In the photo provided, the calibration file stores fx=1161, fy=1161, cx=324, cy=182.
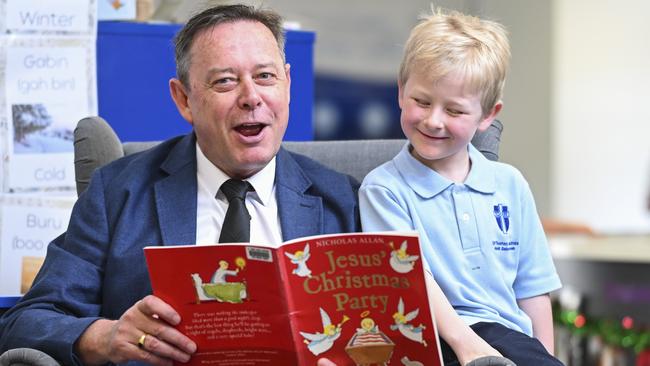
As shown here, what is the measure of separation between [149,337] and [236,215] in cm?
40

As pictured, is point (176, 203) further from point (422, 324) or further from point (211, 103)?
point (422, 324)

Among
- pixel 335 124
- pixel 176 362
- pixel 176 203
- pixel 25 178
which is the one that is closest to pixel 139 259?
pixel 176 203

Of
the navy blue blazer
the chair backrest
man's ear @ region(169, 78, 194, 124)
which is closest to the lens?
the navy blue blazer

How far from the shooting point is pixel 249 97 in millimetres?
2324

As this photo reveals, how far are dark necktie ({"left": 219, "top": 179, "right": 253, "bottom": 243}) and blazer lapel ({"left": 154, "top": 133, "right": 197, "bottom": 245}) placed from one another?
7 cm

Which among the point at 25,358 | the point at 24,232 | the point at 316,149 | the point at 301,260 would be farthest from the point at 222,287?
the point at 24,232

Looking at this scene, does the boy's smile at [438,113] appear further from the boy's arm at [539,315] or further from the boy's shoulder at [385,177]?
the boy's arm at [539,315]

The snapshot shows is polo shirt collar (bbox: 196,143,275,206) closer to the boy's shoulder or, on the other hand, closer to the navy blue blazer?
the navy blue blazer

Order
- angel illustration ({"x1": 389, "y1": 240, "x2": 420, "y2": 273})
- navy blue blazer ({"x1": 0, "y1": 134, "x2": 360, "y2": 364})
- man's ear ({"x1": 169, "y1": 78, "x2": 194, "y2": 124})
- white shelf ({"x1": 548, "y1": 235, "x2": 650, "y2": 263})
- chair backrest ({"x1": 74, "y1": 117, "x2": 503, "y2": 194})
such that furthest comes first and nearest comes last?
white shelf ({"x1": 548, "y1": 235, "x2": 650, "y2": 263}), chair backrest ({"x1": 74, "y1": 117, "x2": 503, "y2": 194}), man's ear ({"x1": 169, "y1": 78, "x2": 194, "y2": 124}), navy blue blazer ({"x1": 0, "y1": 134, "x2": 360, "y2": 364}), angel illustration ({"x1": 389, "y1": 240, "x2": 420, "y2": 273})

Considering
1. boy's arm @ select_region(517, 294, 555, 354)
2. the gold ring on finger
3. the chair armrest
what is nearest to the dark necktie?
the gold ring on finger

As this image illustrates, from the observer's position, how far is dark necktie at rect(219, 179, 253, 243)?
7.65 feet

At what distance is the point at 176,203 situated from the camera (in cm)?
239

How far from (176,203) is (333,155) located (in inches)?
21.1

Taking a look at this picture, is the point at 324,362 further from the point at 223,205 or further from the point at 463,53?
the point at 463,53
